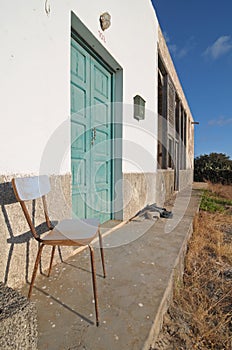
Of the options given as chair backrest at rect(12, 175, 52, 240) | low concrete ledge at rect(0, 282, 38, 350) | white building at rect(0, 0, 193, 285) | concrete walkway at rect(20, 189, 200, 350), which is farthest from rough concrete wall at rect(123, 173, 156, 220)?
low concrete ledge at rect(0, 282, 38, 350)

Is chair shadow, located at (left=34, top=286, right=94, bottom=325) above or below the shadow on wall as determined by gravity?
below

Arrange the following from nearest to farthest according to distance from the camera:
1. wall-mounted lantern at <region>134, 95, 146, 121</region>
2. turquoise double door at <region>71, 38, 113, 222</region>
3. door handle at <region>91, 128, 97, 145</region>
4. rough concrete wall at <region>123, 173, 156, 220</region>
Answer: turquoise double door at <region>71, 38, 113, 222</region>
door handle at <region>91, 128, 97, 145</region>
rough concrete wall at <region>123, 173, 156, 220</region>
wall-mounted lantern at <region>134, 95, 146, 121</region>

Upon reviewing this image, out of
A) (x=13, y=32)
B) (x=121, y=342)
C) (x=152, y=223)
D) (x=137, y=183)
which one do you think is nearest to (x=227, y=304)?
(x=121, y=342)

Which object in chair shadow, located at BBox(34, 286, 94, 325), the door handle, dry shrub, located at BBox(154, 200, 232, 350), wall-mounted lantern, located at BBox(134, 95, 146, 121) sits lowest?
dry shrub, located at BBox(154, 200, 232, 350)

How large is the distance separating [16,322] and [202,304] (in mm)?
1426

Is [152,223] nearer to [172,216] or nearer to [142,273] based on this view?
[172,216]

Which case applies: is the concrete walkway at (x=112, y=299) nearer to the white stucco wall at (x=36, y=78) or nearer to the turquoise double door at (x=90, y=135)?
the turquoise double door at (x=90, y=135)

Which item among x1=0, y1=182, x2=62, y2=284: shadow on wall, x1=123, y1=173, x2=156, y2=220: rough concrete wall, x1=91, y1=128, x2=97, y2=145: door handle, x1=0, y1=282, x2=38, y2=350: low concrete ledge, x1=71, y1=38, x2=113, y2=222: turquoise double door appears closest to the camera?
x1=0, y1=282, x2=38, y2=350: low concrete ledge

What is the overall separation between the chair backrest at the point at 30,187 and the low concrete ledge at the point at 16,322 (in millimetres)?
561

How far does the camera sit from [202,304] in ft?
5.37

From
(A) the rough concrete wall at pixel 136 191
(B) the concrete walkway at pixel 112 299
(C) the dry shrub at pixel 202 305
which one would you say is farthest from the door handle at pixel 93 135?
(C) the dry shrub at pixel 202 305

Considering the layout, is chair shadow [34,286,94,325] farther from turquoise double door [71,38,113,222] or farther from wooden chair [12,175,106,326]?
turquoise double door [71,38,113,222]

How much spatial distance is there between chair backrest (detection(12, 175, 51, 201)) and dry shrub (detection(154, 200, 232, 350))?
3.75ft

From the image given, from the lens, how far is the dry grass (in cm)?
129
